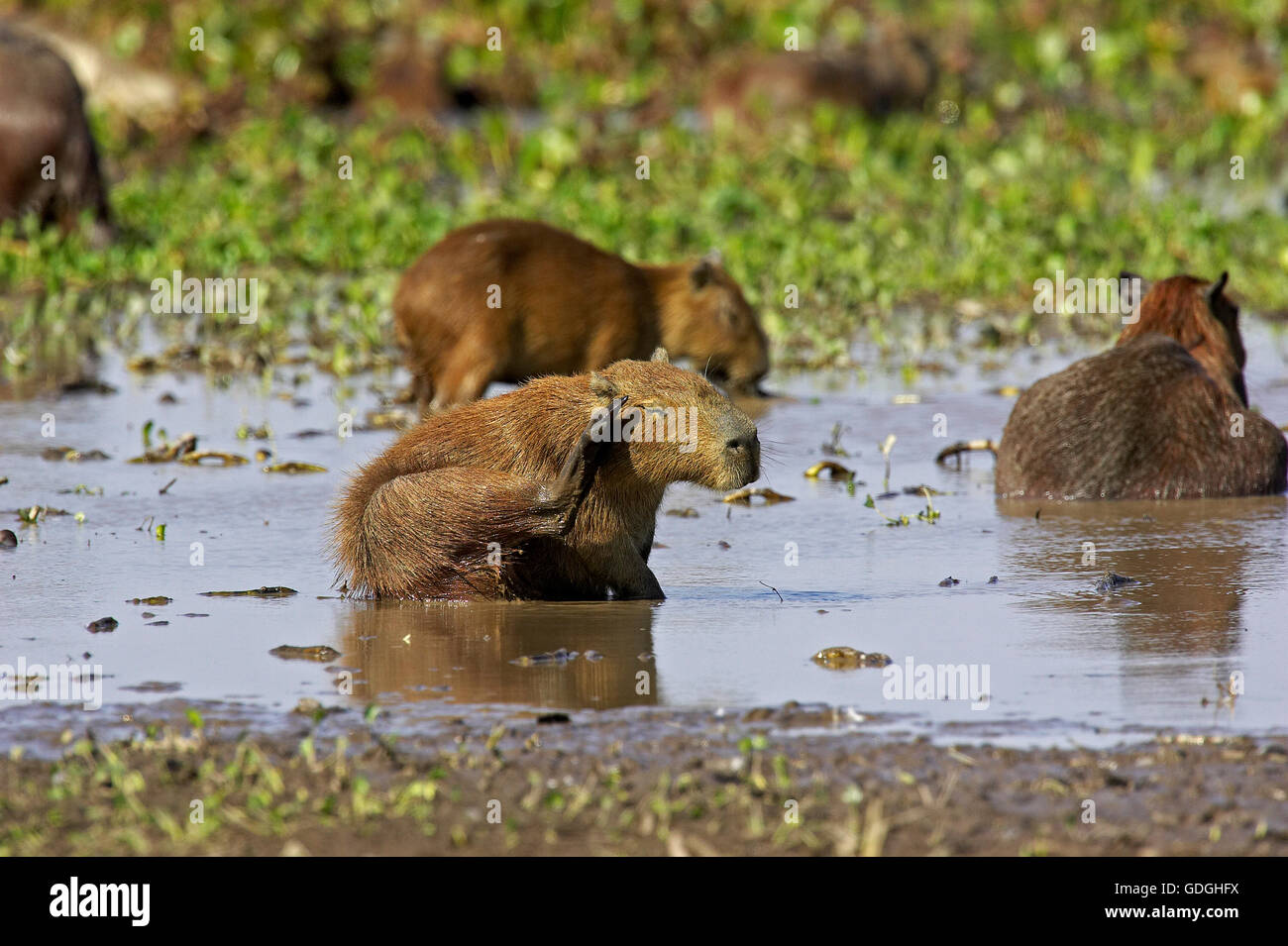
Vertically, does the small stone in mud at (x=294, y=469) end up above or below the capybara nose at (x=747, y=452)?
above

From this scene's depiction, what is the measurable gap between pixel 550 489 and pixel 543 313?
343 cm

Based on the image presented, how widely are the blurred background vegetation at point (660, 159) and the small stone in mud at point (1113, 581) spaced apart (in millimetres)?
4244

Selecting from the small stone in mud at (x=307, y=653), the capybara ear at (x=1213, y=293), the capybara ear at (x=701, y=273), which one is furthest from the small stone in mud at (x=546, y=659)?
the capybara ear at (x=701, y=273)

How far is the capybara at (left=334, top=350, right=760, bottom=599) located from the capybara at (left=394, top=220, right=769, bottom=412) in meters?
2.69

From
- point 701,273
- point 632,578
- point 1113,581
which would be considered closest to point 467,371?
point 701,273

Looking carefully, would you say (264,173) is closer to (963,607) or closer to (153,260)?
(153,260)

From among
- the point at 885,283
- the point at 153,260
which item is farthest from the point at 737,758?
the point at 153,260

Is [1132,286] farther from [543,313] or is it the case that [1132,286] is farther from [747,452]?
[747,452]

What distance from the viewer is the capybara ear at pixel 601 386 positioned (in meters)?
5.12

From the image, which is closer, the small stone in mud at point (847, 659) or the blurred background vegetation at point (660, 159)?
the small stone in mud at point (847, 659)

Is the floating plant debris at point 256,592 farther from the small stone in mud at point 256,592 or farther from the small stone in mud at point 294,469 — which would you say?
the small stone in mud at point 294,469

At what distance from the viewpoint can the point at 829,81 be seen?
1725 centimetres

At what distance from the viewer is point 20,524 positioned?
609 centimetres

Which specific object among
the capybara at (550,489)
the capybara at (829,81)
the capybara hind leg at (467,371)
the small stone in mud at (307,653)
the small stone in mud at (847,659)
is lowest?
the small stone in mud at (847,659)
